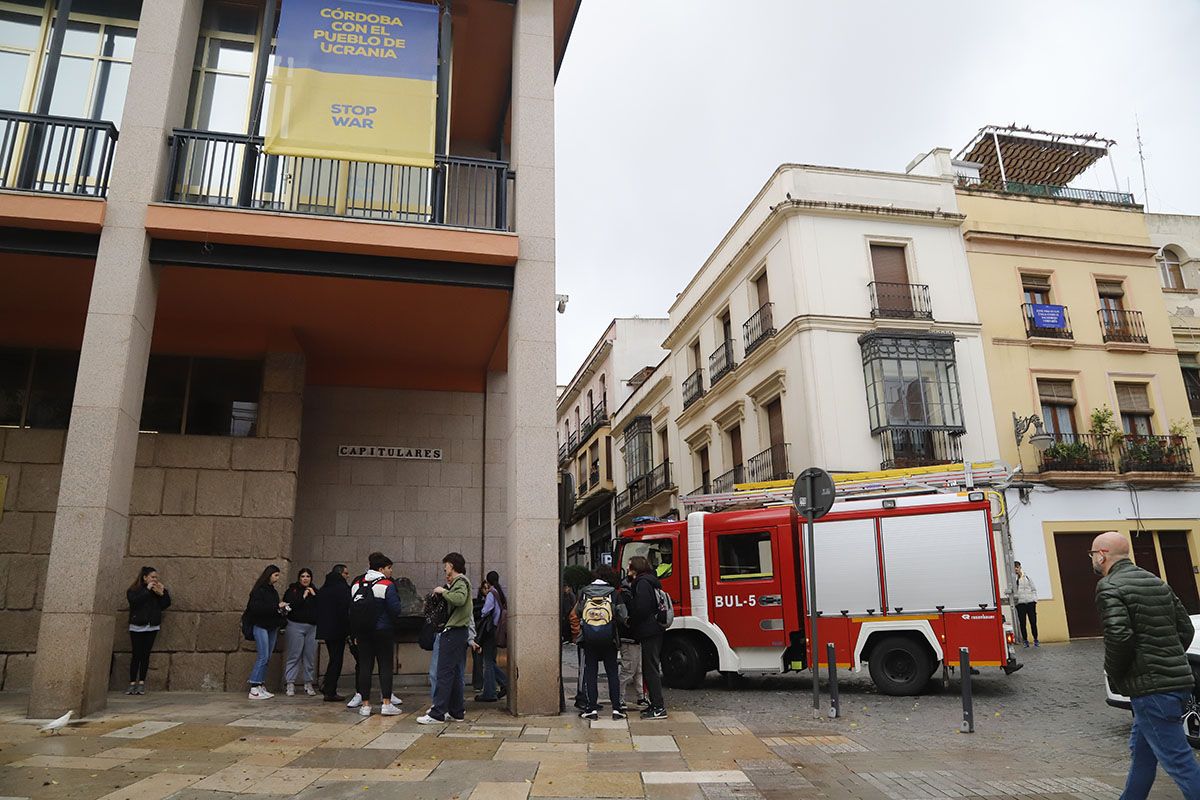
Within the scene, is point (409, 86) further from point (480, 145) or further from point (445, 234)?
point (480, 145)

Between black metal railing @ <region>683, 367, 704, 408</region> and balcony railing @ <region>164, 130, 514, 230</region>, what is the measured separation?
17.9 metres

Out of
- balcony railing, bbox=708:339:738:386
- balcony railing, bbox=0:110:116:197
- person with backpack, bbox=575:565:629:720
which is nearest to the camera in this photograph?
person with backpack, bbox=575:565:629:720

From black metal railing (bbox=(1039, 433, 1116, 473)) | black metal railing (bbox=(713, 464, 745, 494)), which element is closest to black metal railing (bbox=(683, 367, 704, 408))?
black metal railing (bbox=(713, 464, 745, 494))

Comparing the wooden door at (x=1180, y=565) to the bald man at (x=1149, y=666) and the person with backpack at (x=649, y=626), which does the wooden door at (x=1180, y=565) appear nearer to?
the person with backpack at (x=649, y=626)

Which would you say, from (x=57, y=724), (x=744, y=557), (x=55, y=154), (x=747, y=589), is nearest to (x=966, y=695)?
(x=747, y=589)

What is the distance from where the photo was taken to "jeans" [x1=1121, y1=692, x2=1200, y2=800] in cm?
445

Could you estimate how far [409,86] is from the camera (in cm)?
1051

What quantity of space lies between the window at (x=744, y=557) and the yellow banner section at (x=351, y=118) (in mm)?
7067

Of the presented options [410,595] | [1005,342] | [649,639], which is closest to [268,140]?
[410,595]

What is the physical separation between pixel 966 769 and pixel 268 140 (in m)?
9.92

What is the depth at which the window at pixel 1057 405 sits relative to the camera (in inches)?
876

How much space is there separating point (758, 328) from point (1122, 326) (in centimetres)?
1047

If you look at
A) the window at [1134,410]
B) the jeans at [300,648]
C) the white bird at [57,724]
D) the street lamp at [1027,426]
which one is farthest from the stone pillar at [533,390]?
the window at [1134,410]

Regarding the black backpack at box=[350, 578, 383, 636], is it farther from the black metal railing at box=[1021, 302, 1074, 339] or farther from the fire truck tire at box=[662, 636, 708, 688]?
the black metal railing at box=[1021, 302, 1074, 339]
